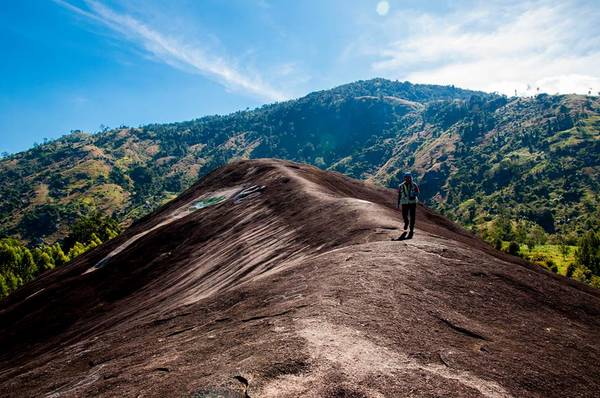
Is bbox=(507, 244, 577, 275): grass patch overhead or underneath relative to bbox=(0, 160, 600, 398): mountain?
underneath

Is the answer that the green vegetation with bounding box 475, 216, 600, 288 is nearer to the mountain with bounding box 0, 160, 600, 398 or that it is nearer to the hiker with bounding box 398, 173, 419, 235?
the hiker with bounding box 398, 173, 419, 235

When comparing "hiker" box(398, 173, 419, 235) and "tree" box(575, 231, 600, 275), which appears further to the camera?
"tree" box(575, 231, 600, 275)

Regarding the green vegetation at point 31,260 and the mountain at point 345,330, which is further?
the green vegetation at point 31,260

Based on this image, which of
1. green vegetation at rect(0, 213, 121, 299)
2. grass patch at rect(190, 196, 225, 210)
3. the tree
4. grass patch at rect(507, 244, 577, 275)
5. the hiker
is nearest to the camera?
the hiker

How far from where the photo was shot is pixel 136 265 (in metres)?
34.4

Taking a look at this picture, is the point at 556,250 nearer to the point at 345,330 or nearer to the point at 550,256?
the point at 550,256

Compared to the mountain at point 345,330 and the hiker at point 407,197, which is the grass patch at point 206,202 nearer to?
the mountain at point 345,330

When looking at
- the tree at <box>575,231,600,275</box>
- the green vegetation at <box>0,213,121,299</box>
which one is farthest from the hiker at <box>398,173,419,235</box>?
the tree at <box>575,231,600,275</box>

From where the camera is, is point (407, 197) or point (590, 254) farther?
point (590, 254)

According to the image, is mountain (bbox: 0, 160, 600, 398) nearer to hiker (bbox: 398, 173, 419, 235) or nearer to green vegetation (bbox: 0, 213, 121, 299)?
hiker (bbox: 398, 173, 419, 235)

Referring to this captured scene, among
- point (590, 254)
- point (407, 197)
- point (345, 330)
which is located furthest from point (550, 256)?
point (345, 330)

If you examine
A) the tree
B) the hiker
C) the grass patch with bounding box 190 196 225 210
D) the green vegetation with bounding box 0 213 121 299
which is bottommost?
the green vegetation with bounding box 0 213 121 299

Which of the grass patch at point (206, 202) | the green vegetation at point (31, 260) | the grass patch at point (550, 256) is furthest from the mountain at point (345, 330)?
the grass patch at point (550, 256)

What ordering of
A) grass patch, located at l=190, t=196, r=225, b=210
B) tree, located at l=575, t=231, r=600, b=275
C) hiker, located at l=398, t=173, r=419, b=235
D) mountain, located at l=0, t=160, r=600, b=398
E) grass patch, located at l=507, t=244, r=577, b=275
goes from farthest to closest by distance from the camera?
1. grass patch, located at l=507, t=244, r=577, b=275
2. tree, located at l=575, t=231, r=600, b=275
3. grass patch, located at l=190, t=196, r=225, b=210
4. hiker, located at l=398, t=173, r=419, b=235
5. mountain, located at l=0, t=160, r=600, b=398
